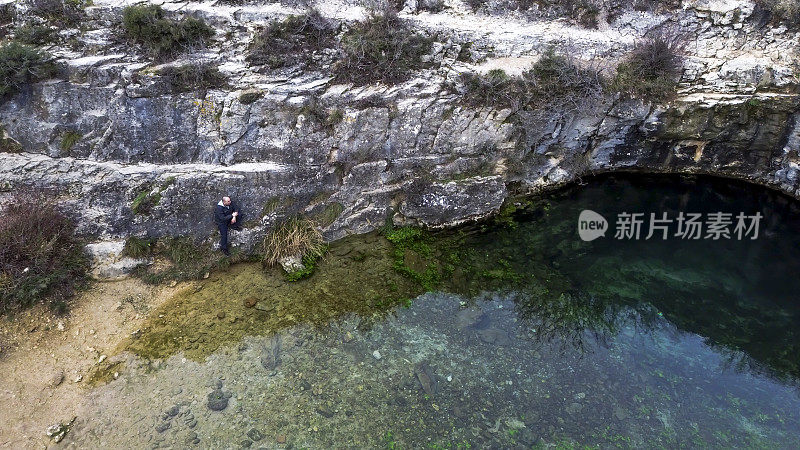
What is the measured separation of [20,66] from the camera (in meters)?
12.3

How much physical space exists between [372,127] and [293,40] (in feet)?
12.6

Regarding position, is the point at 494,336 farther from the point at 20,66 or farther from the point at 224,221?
the point at 20,66

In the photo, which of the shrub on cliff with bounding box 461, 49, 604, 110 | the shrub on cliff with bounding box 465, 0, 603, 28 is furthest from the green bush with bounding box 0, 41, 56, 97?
the shrub on cliff with bounding box 465, 0, 603, 28

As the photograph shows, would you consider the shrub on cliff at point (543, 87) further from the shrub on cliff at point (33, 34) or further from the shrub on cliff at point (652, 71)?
the shrub on cliff at point (33, 34)

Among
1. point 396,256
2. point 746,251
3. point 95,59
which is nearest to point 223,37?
point 95,59

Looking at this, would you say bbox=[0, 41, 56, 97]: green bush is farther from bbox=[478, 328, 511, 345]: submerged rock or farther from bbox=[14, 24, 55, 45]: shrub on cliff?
bbox=[478, 328, 511, 345]: submerged rock

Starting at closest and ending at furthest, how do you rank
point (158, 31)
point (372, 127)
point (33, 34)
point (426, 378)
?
point (426, 378)
point (33, 34)
point (158, 31)
point (372, 127)

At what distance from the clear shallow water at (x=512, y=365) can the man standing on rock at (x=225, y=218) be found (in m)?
1.03

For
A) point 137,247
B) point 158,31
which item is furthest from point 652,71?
point 137,247

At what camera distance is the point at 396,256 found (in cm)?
1443

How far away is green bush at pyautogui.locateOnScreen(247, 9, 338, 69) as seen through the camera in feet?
47.9

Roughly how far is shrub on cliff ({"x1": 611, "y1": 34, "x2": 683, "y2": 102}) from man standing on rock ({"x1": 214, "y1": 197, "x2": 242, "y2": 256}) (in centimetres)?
1351

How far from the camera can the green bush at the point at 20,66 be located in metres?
12.2

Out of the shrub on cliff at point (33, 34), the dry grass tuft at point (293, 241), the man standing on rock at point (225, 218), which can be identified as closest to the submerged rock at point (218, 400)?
the dry grass tuft at point (293, 241)
